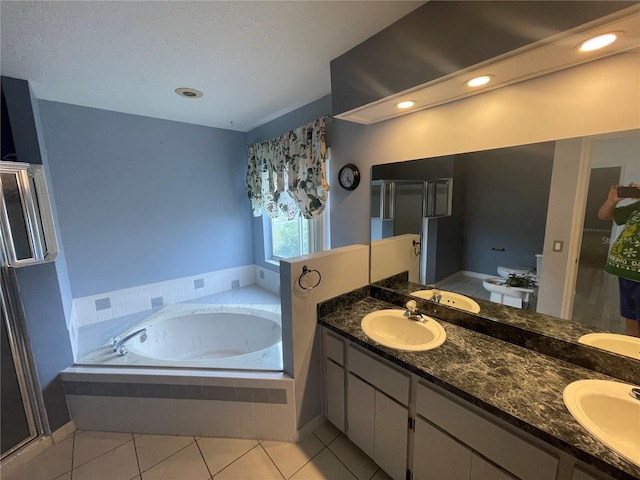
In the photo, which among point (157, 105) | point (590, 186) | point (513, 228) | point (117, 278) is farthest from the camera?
point (117, 278)

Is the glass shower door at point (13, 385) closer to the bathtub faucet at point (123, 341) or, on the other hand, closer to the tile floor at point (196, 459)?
the tile floor at point (196, 459)

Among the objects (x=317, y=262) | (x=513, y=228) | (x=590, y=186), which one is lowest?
(x=317, y=262)

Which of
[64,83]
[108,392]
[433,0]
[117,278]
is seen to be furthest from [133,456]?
[433,0]

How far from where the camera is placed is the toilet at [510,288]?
4.01 feet

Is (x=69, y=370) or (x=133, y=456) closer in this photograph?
(x=133, y=456)

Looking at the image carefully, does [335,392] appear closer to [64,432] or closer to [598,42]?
[64,432]

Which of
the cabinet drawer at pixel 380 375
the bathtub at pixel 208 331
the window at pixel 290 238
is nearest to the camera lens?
the cabinet drawer at pixel 380 375

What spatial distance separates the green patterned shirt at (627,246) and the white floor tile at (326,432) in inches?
67.1

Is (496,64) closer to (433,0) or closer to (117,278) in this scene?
(433,0)

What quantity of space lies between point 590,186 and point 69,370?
3023 mm

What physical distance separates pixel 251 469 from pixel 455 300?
4.98 ft

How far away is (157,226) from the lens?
9.07 ft

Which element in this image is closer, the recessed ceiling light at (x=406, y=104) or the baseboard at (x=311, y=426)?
the recessed ceiling light at (x=406, y=104)

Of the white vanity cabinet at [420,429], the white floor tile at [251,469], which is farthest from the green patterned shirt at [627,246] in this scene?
the white floor tile at [251,469]
